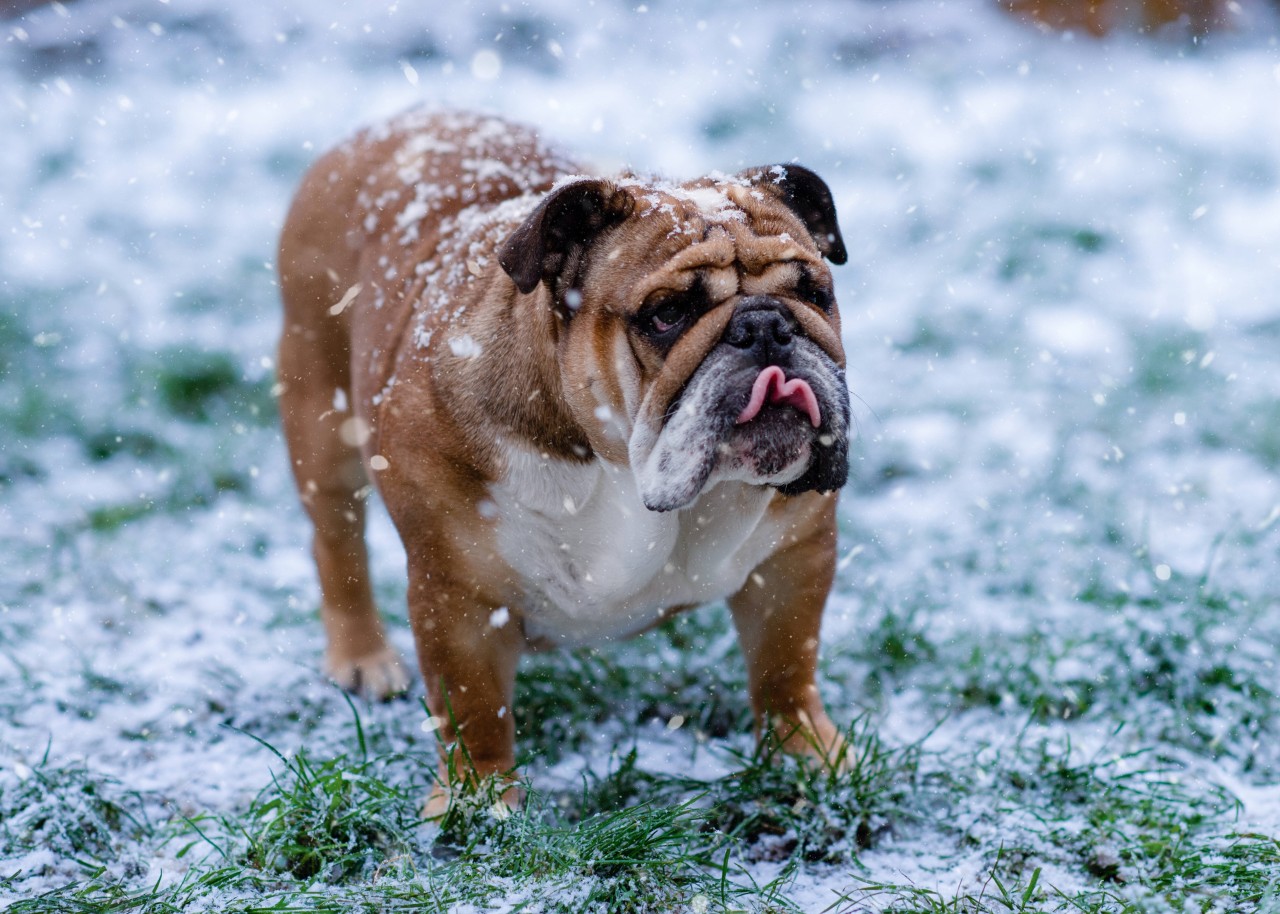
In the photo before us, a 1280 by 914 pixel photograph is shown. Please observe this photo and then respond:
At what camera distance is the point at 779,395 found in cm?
246

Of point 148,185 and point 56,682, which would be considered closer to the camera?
point 56,682

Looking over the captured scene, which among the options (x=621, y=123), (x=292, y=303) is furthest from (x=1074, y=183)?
(x=292, y=303)

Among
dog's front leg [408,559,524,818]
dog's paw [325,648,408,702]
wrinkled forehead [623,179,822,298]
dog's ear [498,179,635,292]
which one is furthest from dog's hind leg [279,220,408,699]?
wrinkled forehead [623,179,822,298]

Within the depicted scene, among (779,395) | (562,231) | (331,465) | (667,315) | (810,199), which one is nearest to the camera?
(779,395)

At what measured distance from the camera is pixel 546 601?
2.94 meters

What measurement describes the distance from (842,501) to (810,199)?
2.16m

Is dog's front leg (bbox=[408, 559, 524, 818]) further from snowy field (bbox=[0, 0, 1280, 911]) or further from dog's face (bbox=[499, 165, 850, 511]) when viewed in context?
dog's face (bbox=[499, 165, 850, 511])

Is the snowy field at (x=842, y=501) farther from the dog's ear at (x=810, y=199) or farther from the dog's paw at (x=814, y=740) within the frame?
the dog's ear at (x=810, y=199)

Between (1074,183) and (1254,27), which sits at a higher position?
(1254,27)

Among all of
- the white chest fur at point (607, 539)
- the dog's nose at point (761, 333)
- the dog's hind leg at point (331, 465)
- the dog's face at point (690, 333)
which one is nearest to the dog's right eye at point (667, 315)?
the dog's face at point (690, 333)

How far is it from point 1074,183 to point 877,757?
5.29 m

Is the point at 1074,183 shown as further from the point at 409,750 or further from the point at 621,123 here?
the point at 409,750

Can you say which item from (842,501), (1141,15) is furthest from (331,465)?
(1141,15)

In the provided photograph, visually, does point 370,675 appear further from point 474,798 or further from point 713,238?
point 713,238
